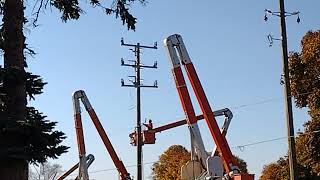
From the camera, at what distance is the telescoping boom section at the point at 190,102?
22.6m

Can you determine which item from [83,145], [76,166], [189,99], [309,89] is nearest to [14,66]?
[189,99]

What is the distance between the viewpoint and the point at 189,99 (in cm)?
2423

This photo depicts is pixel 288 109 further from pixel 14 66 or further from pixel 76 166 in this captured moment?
pixel 76 166

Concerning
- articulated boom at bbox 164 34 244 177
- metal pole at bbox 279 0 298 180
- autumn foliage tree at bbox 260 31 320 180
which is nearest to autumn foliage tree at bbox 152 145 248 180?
autumn foliage tree at bbox 260 31 320 180

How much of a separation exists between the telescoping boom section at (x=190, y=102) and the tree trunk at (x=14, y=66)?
11.3 metres

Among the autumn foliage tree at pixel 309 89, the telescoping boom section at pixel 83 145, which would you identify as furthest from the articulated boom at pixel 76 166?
the autumn foliage tree at pixel 309 89

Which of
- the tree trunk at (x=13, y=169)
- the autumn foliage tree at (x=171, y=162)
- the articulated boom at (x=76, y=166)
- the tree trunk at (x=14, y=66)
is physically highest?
the autumn foliage tree at (x=171, y=162)

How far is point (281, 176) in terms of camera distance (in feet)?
114

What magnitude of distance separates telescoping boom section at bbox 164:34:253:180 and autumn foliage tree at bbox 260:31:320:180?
6.65 m

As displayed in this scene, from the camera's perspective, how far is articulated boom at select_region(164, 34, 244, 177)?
2270 cm

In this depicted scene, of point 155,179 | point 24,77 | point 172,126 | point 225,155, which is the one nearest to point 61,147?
point 24,77

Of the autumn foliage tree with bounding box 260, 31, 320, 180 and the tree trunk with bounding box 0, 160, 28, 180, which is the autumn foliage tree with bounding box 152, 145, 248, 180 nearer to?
the autumn foliage tree with bounding box 260, 31, 320, 180

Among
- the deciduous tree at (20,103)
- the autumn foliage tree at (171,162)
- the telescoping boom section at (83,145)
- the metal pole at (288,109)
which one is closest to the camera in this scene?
the deciduous tree at (20,103)

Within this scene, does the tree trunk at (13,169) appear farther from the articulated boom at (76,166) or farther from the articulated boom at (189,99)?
the articulated boom at (76,166)
